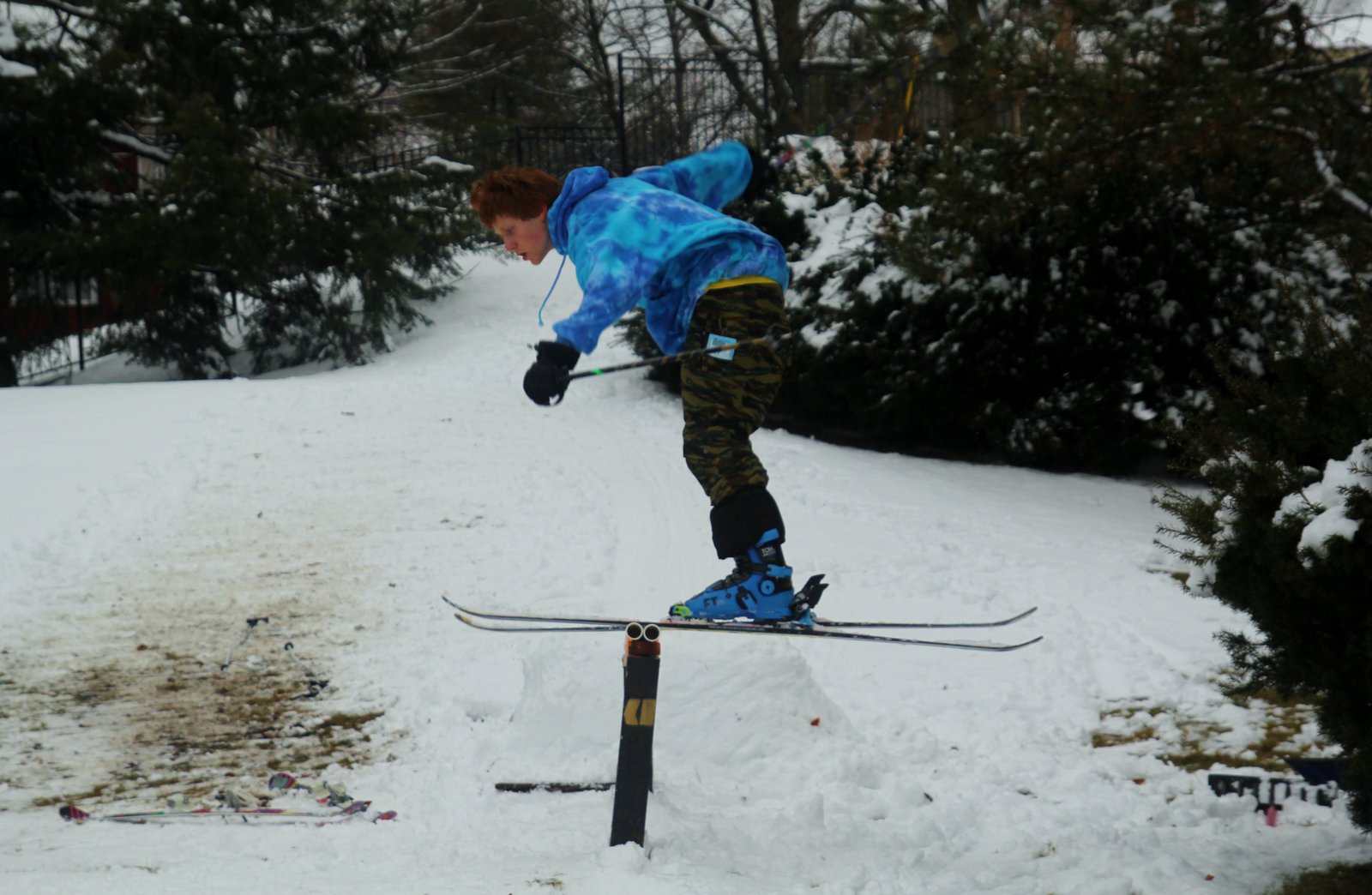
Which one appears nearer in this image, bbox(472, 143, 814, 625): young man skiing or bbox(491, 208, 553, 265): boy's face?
bbox(472, 143, 814, 625): young man skiing

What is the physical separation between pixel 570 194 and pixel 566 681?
1903 mm

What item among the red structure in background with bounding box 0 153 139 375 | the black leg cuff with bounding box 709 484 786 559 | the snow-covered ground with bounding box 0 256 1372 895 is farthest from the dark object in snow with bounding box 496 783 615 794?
the red structure in background with bounding box 0 153 139 375

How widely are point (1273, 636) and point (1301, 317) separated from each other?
929 mm

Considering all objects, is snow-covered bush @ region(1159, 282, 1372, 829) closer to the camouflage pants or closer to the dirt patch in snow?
the camouflage pants

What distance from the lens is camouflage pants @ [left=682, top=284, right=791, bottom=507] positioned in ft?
12.8

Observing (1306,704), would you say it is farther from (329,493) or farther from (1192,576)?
(329,493)

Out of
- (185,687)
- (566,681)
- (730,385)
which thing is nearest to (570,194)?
(730,385)

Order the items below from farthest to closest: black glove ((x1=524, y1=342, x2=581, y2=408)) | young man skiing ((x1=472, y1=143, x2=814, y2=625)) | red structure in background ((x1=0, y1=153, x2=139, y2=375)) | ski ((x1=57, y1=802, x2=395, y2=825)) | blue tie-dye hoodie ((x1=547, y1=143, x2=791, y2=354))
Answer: red structure in background ((x1=0, y1=153, x2=139, y2=375)), ski ((x1=57, y1=802, x2=395, y2=825)), young man skiing ((x1=472, y1=143, x2=814, y2=625)), blue tie-dye hoodie ((x1=547, y1=143, x2=791, y2=354)), black glove ((x1=524, y1=342, x2=581, y2=408))

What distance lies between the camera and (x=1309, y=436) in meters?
3.13

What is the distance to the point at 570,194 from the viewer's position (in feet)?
12.6

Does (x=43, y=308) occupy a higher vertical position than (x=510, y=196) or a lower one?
lower

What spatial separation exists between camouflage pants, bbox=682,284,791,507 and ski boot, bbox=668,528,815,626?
231 millimetres

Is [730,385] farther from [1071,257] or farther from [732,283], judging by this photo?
[1071,257]

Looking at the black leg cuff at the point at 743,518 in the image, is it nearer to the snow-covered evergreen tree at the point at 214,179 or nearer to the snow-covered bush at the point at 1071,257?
the snow-covered bush at the point at 1071,257
